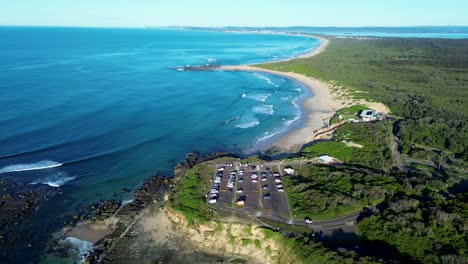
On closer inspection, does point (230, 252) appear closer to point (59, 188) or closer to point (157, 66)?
point (59, 188)

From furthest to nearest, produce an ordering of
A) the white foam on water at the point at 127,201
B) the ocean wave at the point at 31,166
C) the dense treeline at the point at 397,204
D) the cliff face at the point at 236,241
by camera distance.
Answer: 1. the ocean wave at the point at 31,166
2. the white foam on water at the point at 127,201
3. the cliff face at the point at 236,241
4. the dense treeline at the point at 397,204

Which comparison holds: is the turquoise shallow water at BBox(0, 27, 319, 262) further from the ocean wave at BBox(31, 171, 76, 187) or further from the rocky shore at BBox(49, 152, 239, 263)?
the rocky shore at BBox(49, 152, 239, 263)

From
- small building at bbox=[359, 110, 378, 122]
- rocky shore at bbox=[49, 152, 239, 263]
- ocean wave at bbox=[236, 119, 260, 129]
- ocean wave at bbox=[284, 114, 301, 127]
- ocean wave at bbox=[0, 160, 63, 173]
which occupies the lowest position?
rocky shore at bbox=[49, 152, 239, 263]

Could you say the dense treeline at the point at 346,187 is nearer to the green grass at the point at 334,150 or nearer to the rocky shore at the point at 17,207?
the green grass at the point at 334,150

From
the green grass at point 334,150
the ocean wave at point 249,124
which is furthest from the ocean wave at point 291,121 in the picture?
the green grass at point 334,150

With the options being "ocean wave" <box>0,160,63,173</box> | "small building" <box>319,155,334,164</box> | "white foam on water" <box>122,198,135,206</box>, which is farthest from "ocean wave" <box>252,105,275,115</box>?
"ocean wave" <box>0,160,63,173</box>

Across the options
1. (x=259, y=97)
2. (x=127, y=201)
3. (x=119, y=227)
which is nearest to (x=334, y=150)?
(x=127, y=201)

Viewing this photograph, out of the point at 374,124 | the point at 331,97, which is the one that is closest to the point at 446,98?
the point at 331,97
